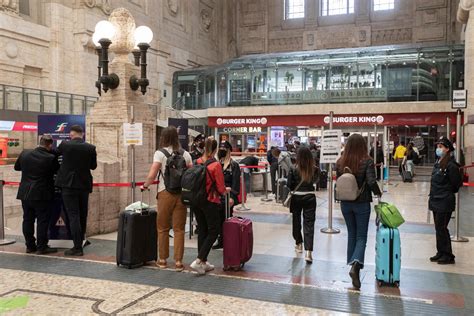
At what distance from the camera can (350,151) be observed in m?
5.47

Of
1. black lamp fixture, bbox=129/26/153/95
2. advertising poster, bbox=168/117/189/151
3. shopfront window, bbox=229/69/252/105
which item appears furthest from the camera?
shopfront window, bbox=229/69/252/105

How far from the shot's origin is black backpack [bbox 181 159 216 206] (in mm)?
5648

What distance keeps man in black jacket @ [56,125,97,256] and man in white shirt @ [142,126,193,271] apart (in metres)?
1.28

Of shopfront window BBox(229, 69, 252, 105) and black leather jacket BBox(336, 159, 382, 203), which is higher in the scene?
Answer: shopfront window BBox(229, 69, 252, 105)

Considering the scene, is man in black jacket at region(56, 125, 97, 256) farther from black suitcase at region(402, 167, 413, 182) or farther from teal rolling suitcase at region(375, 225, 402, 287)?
black suitcase at region(402, 167, 413, 182)

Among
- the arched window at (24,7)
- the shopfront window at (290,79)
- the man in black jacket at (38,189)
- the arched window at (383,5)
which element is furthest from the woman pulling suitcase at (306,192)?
the arched window at (383,5)

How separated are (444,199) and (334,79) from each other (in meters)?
24.6

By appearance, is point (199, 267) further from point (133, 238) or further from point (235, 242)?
point (133, 238)

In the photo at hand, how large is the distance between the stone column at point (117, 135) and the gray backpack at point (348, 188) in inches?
183

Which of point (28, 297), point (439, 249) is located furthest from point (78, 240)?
point (439, 249)

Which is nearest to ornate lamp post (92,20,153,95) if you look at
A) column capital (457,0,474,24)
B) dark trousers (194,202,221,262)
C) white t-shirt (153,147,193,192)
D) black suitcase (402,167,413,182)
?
white t-shirt (153,147,193,192)

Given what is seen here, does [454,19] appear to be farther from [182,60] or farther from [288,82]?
[182,60]

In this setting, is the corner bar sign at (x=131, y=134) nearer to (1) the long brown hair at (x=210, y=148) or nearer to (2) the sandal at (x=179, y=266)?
(1) the long brown hair at (x=210, y=148)

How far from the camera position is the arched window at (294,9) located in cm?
4241
